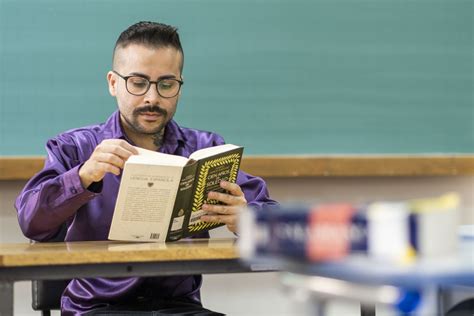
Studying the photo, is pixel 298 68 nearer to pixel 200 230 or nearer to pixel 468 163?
pixel 468 163

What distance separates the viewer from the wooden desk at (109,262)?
206 cm

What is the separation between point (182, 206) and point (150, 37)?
639mm

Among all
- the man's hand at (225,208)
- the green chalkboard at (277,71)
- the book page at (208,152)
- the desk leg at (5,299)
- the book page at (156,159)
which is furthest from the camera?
the green chalkboard at (277,71)

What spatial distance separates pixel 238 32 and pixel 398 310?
2.49 metres

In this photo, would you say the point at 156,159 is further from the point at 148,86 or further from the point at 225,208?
the point at 148,86

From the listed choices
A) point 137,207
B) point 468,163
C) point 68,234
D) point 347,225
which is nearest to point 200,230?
point 137,207

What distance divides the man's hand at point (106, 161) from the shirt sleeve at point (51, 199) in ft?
0.10

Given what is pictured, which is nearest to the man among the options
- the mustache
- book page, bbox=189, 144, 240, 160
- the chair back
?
the mustache

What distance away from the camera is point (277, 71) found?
3.59 m

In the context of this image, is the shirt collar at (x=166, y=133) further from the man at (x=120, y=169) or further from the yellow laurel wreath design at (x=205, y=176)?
the yellow laurel wreath design at (x=205, y=176)

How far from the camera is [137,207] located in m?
2.33

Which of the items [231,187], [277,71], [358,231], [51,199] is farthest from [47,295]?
[358,231]

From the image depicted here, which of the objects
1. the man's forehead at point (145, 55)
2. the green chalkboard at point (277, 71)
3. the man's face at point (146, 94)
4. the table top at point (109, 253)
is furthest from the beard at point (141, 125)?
the green chalkboard at point (277, 71)

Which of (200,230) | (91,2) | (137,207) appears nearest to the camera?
(137,207)
